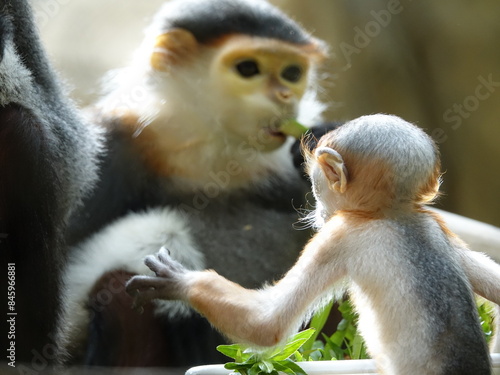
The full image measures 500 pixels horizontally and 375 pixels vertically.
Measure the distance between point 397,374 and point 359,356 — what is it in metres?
0.49

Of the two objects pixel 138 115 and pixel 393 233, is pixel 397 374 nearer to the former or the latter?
pixel 393 233

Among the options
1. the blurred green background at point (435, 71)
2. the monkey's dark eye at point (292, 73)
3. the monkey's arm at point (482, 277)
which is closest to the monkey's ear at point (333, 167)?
the monkey's arm at point (482, 277)

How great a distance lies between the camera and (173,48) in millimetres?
2037

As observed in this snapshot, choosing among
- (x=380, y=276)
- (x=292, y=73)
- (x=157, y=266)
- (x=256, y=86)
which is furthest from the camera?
(x=292, y=73)

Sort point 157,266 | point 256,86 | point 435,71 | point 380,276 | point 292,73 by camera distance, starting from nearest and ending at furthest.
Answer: point 380,276, point 157,266, point 256,86, point 292,73, point 435,71

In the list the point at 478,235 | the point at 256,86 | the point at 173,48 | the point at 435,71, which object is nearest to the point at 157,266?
the point at 256,86

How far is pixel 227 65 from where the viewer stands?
6.57 ft

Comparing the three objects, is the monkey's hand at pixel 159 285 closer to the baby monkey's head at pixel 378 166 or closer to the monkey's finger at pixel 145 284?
the monkey's finger at pixel 145 284

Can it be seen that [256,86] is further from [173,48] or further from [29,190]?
[29,190]

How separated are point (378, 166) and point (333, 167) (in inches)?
3.0

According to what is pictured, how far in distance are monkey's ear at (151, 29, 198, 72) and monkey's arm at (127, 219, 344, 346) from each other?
0.97 m

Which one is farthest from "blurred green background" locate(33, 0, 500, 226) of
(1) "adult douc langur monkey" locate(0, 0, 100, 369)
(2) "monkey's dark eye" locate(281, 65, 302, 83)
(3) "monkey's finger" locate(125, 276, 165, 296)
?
(3) "monkey's finger" locate(125, 276, 165, 296)

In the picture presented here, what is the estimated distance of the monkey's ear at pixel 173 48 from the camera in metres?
2.03

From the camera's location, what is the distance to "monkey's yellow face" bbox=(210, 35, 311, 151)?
6.31 feet
